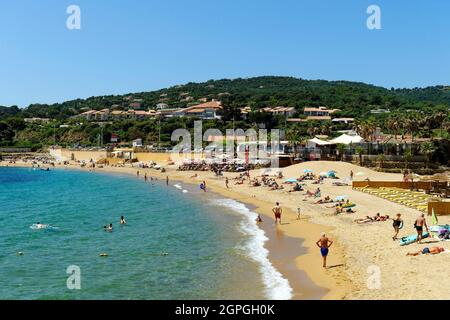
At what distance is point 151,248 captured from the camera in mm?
21047

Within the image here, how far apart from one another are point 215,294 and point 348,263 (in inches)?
195

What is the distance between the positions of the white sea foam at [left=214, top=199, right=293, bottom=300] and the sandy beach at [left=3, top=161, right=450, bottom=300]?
290mm

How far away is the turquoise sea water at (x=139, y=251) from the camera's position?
15.2m

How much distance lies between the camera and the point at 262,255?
62.7ft

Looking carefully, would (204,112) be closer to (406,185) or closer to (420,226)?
(406,185)

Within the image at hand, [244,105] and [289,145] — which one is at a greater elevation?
[244,105]

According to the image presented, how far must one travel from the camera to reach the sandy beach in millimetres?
13445

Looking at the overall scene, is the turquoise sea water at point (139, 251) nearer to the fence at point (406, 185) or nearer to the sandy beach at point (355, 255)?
the sandy beach at point (355, 255)

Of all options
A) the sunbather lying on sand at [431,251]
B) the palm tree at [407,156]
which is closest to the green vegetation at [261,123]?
the palm tree at [407,156]

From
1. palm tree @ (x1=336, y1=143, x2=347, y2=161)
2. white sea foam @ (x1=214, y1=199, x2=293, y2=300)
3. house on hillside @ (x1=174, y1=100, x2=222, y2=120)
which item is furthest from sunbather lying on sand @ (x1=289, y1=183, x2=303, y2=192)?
house on hillside @ (x1=174, y1=100, x2=222, y2=120)

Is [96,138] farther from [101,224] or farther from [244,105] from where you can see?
[101,224]

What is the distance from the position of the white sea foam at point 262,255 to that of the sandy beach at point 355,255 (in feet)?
0.95

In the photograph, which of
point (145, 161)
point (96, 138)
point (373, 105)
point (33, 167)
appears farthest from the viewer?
point (373, 105)
